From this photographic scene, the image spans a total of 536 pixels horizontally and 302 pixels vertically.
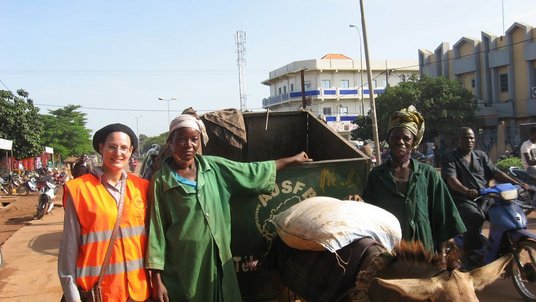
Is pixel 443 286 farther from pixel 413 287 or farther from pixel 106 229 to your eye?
pixel 106 229

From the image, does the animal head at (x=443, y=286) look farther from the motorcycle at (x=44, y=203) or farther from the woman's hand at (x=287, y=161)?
the motorcycle at (x=44, y=203)

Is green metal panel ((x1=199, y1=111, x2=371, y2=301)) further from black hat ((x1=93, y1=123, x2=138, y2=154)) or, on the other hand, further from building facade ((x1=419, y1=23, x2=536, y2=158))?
building facade ((x1=419, y1=23, x2=536, y2=158))

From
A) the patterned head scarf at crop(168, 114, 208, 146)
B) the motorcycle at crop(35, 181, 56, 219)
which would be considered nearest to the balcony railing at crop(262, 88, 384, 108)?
the motorcycle at crop(35, 181, 56, 219)

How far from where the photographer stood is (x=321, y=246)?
256 cm

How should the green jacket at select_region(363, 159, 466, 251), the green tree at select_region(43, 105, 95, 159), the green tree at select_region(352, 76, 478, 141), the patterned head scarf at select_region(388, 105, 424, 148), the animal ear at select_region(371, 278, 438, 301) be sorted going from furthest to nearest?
the green tree at select_region(43, 105, 95, 159), the green tree at select_region(352, 76, 478, 141), the patterned head scarf at select_region(388, 105, 424, 148), the green jacket at select_region(363, 159, 466, 251), the animal ear at select_region(371, 278, 438, 301)

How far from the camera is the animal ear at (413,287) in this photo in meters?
1.90

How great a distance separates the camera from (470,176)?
4930mm

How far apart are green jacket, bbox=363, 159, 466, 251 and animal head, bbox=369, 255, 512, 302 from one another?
0.91 m

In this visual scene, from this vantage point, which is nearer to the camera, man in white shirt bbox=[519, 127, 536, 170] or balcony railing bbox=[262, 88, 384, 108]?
man in white shirt bbox=[519, 127, 536, 170]

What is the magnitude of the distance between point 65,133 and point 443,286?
43.9m

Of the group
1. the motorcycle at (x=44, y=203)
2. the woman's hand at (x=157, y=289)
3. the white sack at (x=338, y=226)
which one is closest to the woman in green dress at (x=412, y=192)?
the white sack at (x=338, y=226)

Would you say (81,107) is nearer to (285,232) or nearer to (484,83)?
(484,83)

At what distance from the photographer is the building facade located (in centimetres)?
2592

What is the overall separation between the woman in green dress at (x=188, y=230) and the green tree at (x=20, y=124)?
806 inches
